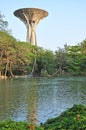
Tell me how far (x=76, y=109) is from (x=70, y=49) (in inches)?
Result: 2525

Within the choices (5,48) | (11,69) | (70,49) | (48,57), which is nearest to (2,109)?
(5,48)

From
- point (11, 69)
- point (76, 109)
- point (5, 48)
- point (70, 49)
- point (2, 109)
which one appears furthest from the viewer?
point (70, 49)

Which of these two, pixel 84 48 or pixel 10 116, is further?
pixel 84 48

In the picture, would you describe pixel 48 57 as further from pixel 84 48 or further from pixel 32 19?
pixel 32 19

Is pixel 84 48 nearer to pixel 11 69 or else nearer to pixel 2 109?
pixel 11 69

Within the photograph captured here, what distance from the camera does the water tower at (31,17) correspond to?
8288cm

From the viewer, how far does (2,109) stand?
1616cm

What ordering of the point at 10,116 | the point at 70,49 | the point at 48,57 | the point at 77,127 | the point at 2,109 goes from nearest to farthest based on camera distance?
1. the point at 77,127
2. the point at 10,116
3. the point at 2,109
4. the point at 48,57
5. the point at 70,49

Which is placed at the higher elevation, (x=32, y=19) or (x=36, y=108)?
(x=32, y=19)

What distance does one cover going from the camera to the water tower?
82875 millimetres

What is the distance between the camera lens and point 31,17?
3361 inches

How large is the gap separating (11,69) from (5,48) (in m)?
5.58

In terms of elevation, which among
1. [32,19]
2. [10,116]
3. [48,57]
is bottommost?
[10,116]

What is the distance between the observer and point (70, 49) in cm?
7288
